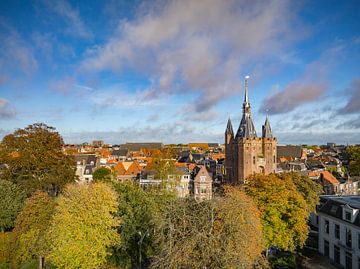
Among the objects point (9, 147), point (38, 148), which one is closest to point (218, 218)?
point (38, 148)

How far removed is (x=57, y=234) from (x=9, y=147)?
740 inches

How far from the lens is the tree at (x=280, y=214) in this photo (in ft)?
81.3

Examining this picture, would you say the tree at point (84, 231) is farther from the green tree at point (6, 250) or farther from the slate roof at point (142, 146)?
the slate roof at point (142, 146)

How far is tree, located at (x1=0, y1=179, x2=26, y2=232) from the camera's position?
2680 centimetres

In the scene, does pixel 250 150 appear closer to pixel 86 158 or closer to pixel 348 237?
pixel 348 237

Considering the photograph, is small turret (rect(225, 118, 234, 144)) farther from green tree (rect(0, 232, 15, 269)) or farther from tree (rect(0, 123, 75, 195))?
green tree (rect(0, 232, 15, 269))

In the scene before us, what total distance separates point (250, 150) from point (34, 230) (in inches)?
1474

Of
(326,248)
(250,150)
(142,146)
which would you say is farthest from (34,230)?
(142,146)

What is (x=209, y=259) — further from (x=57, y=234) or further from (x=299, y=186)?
(x=299, y=186)

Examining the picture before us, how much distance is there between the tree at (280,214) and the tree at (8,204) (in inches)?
955

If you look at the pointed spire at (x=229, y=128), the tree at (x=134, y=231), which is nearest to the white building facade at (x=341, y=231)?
the tree at (x=134, y=231)

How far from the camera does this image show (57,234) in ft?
65.5

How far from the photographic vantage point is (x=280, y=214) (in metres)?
25.9

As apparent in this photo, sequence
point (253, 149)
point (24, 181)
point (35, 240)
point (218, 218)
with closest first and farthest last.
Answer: point (218, 218)
point (35, 240)
point (24, 181)
point (253, 149)
